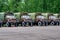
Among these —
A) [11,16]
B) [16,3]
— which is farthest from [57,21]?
[16,3]

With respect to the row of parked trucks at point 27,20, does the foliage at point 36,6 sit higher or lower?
higher

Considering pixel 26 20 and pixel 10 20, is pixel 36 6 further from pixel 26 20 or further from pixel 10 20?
pixel 10 20

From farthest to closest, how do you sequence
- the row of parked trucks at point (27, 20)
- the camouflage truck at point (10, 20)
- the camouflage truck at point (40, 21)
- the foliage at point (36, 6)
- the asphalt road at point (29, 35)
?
the foliage at point (36, 6) < the camouflage truck at point (40, 21) < the row of parked trucks at point (27, 20) < the camouflage truck at point (10, 20) < the asphalt road at point (29, 35)

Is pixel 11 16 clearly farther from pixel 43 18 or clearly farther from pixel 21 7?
pixel 21 7

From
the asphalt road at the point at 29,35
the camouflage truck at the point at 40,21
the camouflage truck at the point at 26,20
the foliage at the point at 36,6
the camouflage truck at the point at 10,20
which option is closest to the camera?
the asphalt road at the point at 29,35

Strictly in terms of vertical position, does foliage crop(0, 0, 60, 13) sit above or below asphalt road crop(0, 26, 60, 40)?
above

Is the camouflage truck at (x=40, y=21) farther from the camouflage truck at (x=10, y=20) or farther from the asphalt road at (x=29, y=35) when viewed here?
the asphalt road at (x=29, y=35)

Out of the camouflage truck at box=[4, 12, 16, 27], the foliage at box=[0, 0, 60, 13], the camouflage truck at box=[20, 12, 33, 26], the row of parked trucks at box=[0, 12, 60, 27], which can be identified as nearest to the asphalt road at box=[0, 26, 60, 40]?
the camouflage truck at box=[4, 12, 16, 27]

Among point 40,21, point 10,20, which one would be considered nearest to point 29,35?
point 10,20

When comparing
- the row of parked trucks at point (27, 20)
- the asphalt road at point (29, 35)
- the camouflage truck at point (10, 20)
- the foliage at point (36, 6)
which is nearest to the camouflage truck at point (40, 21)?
the row of parked trucks at point (27, 20)

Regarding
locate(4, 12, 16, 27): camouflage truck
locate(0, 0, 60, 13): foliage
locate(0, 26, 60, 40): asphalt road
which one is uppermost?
locate(0, 0, 60, 13): foliage

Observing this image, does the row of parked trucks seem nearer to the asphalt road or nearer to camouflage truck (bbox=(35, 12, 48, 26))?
camouflage truck (bbox=(35, 12, 48, 26))

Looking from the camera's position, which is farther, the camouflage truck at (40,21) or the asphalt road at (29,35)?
the camouflage truck at (40,21)

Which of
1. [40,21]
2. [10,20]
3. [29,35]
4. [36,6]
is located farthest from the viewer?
[36,6]
